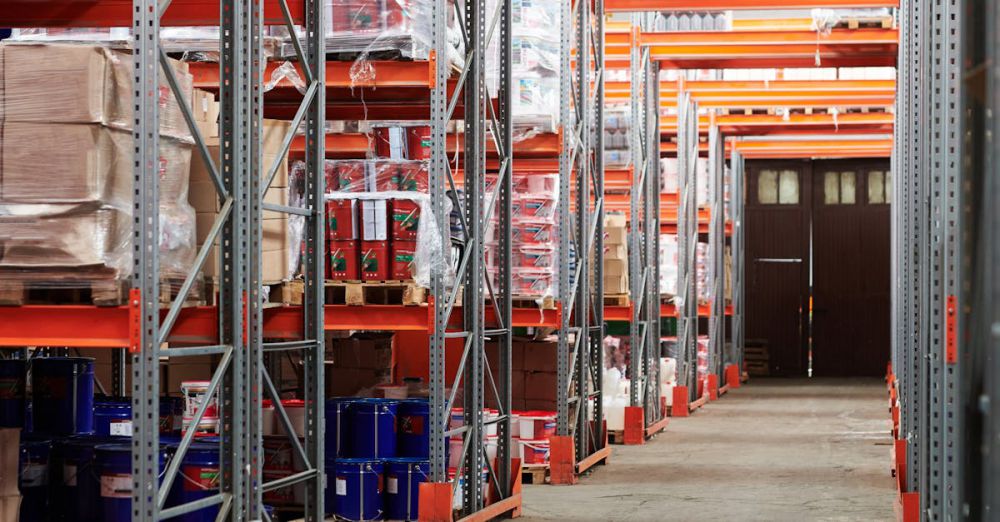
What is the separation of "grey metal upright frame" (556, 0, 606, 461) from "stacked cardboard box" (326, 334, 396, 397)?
66.5 inches

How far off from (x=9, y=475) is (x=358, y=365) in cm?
404

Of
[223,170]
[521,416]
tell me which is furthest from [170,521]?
[521,416]

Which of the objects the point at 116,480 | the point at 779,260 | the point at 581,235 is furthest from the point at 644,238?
the point at 779,260

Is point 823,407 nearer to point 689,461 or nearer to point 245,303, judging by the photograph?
point 689,461

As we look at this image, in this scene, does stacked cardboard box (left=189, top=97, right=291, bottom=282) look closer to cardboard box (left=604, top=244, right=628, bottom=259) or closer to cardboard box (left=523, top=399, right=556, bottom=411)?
cardboard box (left=523, top=399, right=556, bottom=411)

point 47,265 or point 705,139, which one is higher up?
point 705,139

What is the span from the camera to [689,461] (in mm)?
12719

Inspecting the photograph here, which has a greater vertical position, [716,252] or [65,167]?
[65,167]

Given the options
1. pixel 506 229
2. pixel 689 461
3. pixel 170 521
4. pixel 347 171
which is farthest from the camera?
pixel 689 461

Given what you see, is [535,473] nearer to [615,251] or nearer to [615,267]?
[615,267]

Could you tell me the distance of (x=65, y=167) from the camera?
211 inches

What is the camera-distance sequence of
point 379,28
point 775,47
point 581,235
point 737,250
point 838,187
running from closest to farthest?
point 379,28, point 581,235, point 775,47, point 737,250, point 838,187

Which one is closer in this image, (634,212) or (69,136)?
(69,136)

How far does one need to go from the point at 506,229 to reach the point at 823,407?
1157 centimetres
